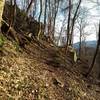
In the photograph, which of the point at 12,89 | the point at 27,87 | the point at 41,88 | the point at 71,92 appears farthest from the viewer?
the point at 71,92

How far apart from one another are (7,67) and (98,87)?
845 cm

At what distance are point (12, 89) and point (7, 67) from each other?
143cm

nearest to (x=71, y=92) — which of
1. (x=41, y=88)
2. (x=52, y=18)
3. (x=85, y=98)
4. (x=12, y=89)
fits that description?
(x=85, y=98)

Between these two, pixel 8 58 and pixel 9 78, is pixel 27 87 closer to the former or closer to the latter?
pixel 9 78

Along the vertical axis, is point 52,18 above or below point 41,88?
above

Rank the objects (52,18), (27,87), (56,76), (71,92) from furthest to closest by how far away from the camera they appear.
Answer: (52,18) → (56,76) → (71,92) → (27,87)

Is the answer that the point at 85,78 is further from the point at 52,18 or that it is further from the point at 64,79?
the point at 52,18

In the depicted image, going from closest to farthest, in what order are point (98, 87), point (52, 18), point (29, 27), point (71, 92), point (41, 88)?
point (41, 88)
point (71, 92)
point (98, 87)
point (29, 27)
point (52, 18)

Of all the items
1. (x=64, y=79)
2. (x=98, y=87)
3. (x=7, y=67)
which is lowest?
(x=98, y=87)

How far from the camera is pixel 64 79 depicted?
48.9 ft

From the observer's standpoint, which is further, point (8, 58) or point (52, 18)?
point (52, 18)

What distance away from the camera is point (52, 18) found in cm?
3669

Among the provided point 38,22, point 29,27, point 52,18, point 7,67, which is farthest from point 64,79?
point 52,18

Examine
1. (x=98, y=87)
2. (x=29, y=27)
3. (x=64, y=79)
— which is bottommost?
(x=98, y=87)
